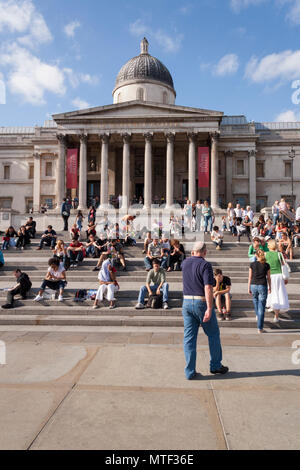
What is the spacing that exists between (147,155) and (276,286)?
2786 cm

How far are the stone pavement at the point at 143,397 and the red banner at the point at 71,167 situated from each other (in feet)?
93.5

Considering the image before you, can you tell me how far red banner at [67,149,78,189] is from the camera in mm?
33469

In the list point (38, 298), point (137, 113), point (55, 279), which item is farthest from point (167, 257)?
point (137, 113)

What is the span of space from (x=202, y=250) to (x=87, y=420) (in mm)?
2727

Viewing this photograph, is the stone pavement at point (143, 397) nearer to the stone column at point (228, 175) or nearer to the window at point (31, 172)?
the stone column at point (228, 175)

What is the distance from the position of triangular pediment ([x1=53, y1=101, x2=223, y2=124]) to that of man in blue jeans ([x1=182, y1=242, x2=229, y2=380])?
1227 inches

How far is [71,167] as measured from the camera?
3359 centimetres

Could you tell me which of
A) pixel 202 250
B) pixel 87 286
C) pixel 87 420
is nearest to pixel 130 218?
pixel 87 286

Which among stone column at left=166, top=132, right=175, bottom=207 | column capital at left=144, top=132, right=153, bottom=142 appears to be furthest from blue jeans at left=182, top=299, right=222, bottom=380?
column capital at left=144, top=132, right=153, bottom=142

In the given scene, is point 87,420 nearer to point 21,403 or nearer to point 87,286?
point 21,403

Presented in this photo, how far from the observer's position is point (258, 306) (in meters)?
7.34

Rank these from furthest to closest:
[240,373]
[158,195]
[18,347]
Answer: [158,195] < [18,347] < [240,373]

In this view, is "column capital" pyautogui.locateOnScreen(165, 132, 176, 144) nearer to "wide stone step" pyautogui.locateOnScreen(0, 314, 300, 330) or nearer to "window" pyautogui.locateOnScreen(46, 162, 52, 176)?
"window" pyautogui.locateOnScreen(46, 162, 52, 176)

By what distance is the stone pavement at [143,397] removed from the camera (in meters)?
3.19
